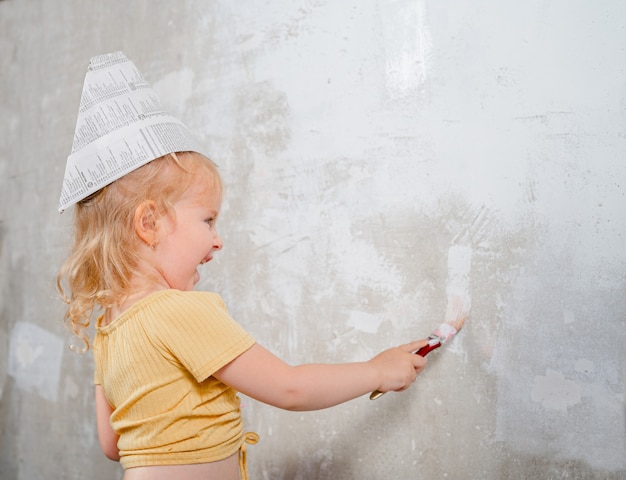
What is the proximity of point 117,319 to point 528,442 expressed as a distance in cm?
67

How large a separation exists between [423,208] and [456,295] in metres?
0.16

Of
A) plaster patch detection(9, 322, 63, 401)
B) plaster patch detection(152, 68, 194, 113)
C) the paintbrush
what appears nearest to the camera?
the paintbrush

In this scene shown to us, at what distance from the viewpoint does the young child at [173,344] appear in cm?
89

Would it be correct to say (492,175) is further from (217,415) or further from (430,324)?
(217,415)

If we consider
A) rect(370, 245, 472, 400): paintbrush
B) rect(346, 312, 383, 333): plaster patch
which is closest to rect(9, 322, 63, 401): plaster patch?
rect(346, 312, 383, 333): plaster patch

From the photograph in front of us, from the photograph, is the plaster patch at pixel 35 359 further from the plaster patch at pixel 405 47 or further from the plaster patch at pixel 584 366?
the plaster patch at pixel 584 366

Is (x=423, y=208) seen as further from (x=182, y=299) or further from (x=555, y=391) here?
(x=182, y=299)

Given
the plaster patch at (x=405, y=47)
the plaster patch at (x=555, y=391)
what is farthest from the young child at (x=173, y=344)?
the plaster patch at (x=405, y=47)

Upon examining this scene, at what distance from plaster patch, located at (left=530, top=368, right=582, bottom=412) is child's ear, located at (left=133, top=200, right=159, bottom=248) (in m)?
0.64

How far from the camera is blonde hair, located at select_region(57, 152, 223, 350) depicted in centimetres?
95

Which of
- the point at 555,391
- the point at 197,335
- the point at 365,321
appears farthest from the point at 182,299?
the point at 555,391

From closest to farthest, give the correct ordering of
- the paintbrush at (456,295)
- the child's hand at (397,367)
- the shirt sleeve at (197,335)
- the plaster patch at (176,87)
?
the shirt sleeve at (197,335), the child's hand at (397,367), the paintbrush at (456,295), the plaster patch at (176,87)

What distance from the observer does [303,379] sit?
3.02 ft

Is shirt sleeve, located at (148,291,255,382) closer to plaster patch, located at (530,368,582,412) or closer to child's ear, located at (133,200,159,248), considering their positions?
child's ear, located at (133,200,159,248)
